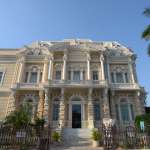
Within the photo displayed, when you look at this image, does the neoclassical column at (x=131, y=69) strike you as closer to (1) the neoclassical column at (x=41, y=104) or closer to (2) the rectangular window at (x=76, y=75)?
(2) the rectangular window at (x=76, y=75)

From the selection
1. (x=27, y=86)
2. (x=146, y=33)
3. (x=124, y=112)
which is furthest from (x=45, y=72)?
(x=146, y=33)

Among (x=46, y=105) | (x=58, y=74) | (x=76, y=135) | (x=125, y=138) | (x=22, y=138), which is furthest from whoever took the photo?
(x=58, y=74)

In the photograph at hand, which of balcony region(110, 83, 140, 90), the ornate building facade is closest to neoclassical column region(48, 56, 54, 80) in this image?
the ornate building facade

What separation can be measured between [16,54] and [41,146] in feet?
59.2

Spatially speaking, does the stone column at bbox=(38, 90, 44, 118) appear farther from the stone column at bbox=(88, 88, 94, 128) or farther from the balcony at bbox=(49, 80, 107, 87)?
the stone column at bbox=(88, 88, 94, 128)

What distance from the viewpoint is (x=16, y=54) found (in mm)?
28453

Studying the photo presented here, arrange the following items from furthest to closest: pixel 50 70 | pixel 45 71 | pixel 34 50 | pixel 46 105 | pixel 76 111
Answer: pixel 34 50 → pixel 45 71 → pixel 50 70 → pixel 76 111 → pixel 46 105

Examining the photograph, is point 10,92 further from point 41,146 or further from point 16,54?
point 41,146

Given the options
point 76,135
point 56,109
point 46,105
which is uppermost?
point 46,105

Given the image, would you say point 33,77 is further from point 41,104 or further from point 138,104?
point 138,104

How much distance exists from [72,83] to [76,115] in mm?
3904

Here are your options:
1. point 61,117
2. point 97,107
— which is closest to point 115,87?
point 97,107

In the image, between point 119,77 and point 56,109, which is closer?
point 56,109

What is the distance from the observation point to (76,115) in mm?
24344
